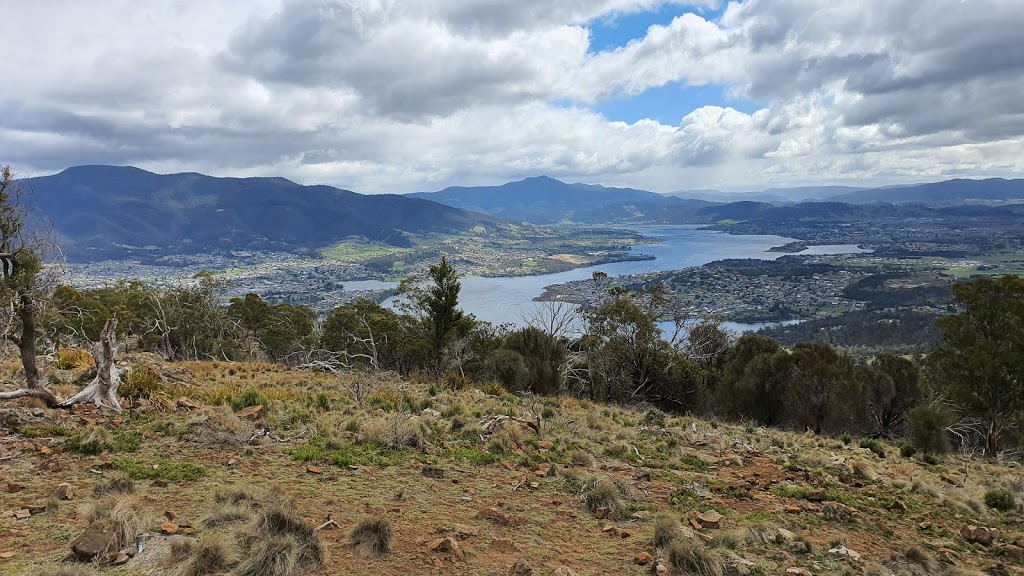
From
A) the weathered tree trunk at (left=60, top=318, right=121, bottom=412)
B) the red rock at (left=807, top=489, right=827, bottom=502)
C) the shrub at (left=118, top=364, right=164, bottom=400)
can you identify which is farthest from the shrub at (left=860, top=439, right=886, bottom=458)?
the weathered tree trunk at (left=60, top=318, right=121, bottom=412)

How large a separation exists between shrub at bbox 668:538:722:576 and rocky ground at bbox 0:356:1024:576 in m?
0.02

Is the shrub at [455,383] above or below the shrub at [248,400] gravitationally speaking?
below

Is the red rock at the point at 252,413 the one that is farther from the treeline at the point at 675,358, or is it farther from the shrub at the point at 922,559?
the shrub at the point at 922,559

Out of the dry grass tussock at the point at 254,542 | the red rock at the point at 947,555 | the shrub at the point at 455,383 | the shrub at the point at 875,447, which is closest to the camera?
the dry grass tussock at the point at 254,542

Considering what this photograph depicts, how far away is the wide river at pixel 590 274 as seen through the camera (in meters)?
64.5

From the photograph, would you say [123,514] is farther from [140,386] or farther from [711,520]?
[140,386]

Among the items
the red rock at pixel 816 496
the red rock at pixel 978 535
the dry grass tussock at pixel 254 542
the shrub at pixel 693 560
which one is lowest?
the red rock at pixel 816 496

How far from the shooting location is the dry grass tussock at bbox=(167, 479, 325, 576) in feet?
13.3

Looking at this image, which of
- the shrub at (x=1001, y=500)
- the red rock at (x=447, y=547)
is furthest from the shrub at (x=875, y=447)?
the red rock at (x=447, y=547)

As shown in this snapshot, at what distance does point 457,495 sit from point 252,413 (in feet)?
14.8

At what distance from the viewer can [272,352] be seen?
33062 millimetres

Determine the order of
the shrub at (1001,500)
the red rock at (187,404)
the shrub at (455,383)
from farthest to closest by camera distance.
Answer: the shrub at (455,383), the red rock at (187,404), the shrub at (1001,500)

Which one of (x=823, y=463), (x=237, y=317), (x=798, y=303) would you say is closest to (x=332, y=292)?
(x=237, y=317)

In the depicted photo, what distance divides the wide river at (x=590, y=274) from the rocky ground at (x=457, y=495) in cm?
2146
